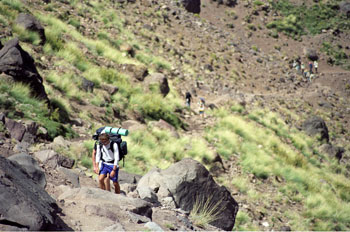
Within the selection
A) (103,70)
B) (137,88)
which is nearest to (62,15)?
(103,70)

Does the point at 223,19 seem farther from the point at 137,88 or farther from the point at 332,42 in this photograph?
the point at 137,88

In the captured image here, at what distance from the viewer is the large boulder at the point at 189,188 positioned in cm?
607

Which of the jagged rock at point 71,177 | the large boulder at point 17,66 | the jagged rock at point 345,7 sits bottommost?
the jagged rock at point 71,177

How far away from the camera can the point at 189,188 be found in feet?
20.5

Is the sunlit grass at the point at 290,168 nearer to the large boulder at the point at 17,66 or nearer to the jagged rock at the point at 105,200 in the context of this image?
the jagged rock at the point at 105,200

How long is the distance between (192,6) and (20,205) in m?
34.2

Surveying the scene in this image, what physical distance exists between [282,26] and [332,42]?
6937 millimetres

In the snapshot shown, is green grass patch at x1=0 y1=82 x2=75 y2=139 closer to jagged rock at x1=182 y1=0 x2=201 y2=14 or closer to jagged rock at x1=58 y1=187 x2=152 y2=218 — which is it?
jagged rock at x1=58 y1=187 x2=152 y2=218

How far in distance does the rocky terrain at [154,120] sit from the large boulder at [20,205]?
11mm

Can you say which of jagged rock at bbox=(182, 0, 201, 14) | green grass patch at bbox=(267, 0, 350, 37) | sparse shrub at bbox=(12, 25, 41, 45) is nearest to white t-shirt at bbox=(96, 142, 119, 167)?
sparse shrub at bbox=(12, 25, 41, 45)

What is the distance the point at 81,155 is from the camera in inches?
279

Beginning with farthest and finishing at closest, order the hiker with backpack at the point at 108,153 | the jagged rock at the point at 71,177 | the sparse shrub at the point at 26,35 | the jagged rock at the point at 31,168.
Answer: the sparse shrub at the point at 26,35 < the jagged rock at the point at 71,177 < the hiker with backpack at the point at 108,153 < the jagged rock at the point at 31,168

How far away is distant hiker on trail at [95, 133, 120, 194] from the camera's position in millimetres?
5023

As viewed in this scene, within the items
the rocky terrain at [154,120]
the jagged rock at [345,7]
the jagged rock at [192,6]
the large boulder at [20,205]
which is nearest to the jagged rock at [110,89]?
the rocky terrain at [154,120]
